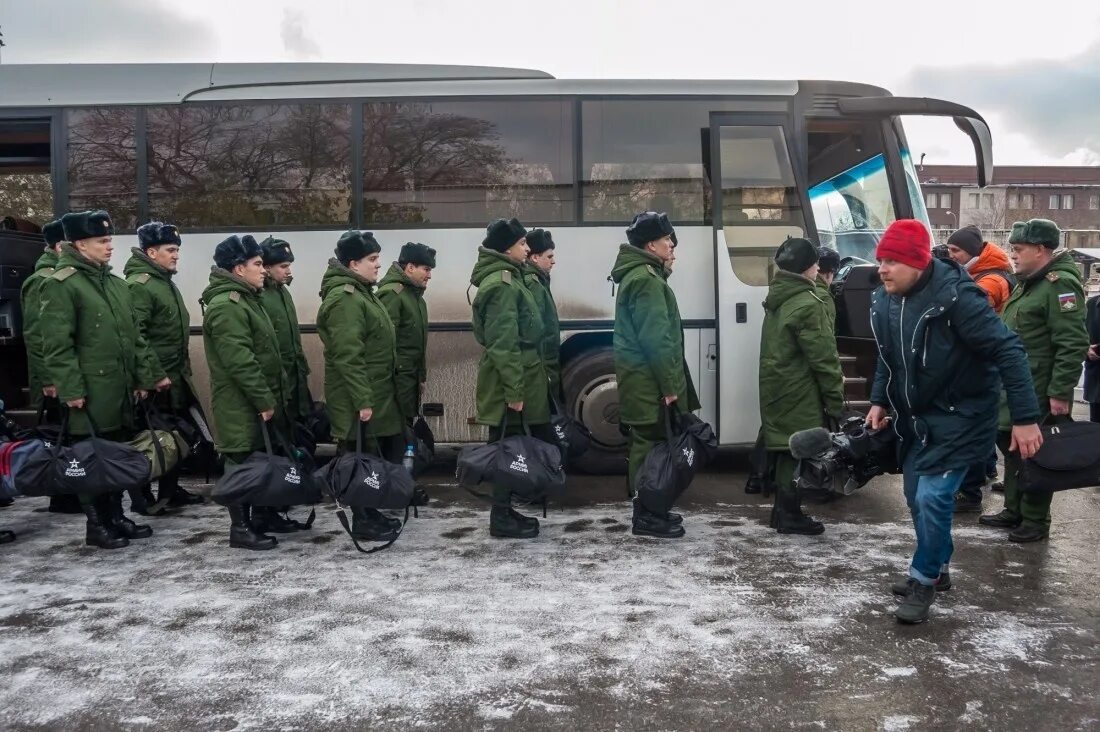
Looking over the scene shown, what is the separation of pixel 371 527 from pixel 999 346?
11.8 ft

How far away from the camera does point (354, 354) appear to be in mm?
5035

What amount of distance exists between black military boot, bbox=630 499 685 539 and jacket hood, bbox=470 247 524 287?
163 centimetres

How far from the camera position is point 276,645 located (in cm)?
367

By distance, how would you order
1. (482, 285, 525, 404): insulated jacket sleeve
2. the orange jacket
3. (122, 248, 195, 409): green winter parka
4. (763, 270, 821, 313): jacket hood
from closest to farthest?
(482, 285, 525, 404): insulated jacket sleeve < (763, 270, 821, 313): jacket hood < (122, 248, 195, 409): green winter parka < the orange jacket

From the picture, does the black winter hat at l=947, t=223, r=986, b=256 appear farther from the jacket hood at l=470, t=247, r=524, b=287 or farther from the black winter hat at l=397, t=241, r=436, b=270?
the black winter hat at l=397, t=241, r=436, b=270

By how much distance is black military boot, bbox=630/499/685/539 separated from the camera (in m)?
5.25

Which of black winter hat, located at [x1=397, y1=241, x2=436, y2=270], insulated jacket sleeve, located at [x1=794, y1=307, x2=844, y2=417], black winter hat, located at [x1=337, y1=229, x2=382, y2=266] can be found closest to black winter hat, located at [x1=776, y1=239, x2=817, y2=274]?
insulated jacket sleeve, located at [x1=794, y1=307, x2=844, y2=417]

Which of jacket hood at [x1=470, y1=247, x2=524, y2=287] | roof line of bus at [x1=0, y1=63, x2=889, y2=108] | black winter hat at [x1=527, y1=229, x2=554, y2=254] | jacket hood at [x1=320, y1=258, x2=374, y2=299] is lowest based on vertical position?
jacket hood at [x1=320, y1=258, x2=374, y2=299]

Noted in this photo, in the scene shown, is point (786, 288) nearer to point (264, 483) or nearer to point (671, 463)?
point (671, 463)

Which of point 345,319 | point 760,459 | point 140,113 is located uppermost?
point 140,113

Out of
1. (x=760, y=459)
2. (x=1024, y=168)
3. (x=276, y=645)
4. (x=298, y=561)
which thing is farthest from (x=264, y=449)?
(x=1024, y=168)

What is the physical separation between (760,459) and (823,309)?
1405 millimetres

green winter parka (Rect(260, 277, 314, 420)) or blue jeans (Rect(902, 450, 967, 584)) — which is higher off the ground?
green winter parka (Rect(260, 277, 314, 420))

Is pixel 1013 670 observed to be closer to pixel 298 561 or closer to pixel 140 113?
pixel 298 561
